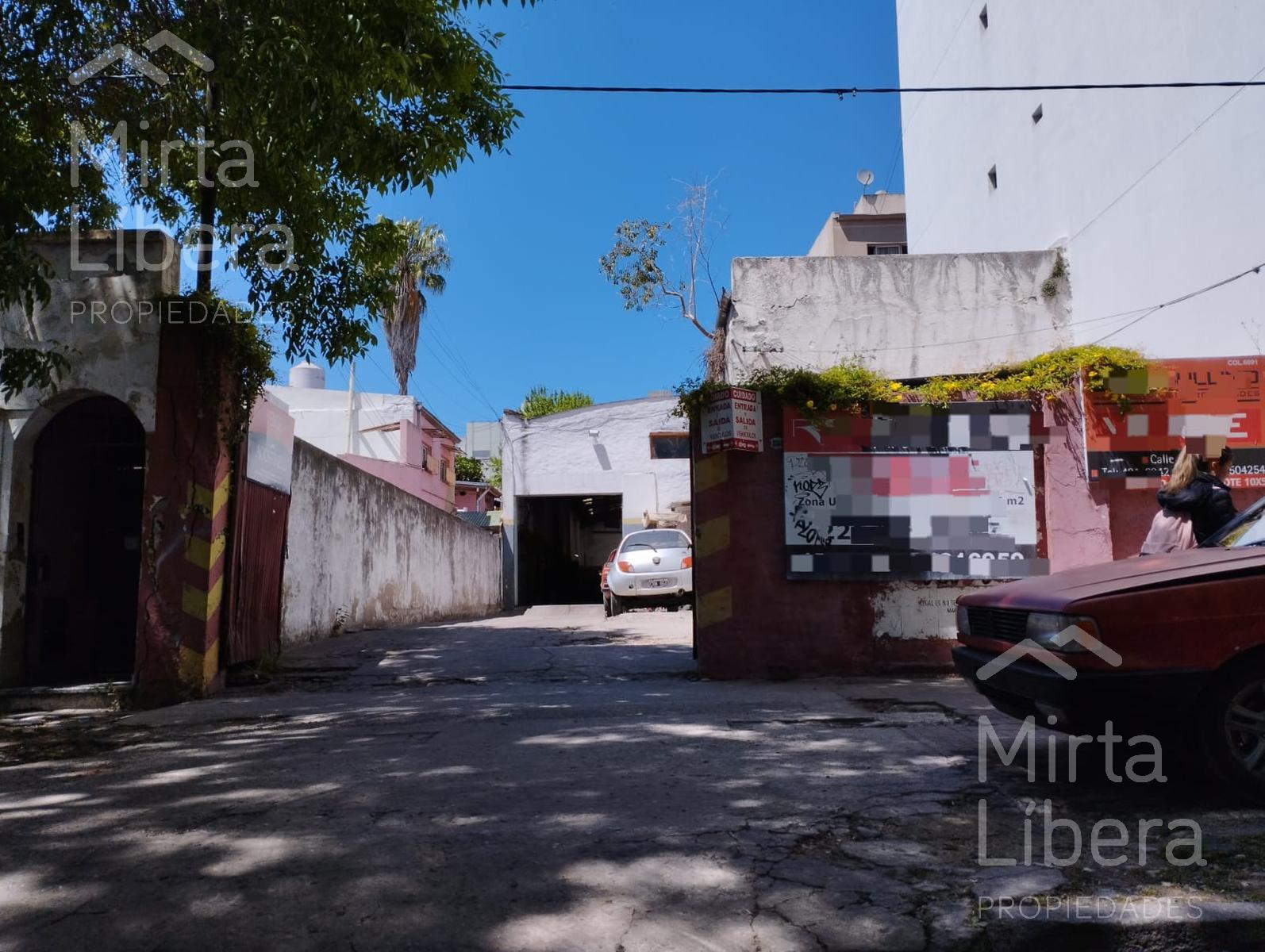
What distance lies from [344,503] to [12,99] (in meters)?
7.25

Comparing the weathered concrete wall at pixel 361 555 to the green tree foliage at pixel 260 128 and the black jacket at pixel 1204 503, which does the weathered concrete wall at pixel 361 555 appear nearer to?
the green tree foliage at pixel 260 128

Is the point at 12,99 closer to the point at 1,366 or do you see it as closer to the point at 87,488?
the point at 1,366

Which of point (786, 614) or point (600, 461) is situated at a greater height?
point (600, 461)

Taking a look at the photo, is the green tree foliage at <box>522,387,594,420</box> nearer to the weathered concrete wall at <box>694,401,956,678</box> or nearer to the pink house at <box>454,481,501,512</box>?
the pink house at <box>454,481,501,512</box>

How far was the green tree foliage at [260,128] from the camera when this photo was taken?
606cm

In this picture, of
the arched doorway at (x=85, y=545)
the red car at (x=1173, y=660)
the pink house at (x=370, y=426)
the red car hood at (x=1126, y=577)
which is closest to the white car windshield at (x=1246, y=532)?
the red car hood at (x=1126, y=577)

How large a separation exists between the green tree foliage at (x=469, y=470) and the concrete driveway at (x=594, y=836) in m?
41.1

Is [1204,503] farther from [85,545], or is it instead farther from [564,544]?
[564,544]

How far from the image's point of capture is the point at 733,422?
7969 mm

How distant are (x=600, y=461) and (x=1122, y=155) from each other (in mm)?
15145

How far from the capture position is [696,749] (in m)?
5.35

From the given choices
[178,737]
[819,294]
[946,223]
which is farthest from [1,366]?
[946,223]

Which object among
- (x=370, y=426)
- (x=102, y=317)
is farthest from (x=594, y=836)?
(x=370, y=426)

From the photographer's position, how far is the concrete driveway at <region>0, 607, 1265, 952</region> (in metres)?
2.89
